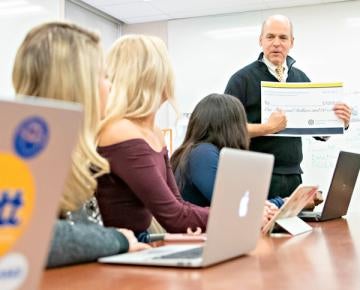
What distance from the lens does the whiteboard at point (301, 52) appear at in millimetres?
4363

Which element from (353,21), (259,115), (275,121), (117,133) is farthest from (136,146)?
(353,21)

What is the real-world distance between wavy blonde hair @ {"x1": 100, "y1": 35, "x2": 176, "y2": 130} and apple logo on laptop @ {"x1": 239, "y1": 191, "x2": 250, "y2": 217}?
459 mm

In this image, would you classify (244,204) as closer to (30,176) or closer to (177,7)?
(30,176)

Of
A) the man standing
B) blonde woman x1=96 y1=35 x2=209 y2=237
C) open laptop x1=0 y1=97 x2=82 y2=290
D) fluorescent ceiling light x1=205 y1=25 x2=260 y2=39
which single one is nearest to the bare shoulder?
blonde woman x1=96 y1=35 x2=209 y2=237

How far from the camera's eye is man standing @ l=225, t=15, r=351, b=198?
2.24 meters

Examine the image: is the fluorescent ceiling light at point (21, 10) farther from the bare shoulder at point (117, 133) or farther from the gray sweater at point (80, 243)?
the gray sweater at point (80, 243)

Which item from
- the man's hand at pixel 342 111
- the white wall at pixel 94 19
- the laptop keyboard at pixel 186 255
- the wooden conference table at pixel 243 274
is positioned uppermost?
the white wall at pixel 94 19

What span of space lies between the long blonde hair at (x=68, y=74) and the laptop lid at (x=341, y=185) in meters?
1.13

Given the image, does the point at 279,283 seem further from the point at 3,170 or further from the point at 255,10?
the point at 255,10

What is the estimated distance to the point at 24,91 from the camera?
92cm

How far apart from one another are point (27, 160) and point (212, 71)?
14.6 feet

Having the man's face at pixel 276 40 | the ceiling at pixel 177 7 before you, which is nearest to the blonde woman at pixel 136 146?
the man's face at pixel 276 40

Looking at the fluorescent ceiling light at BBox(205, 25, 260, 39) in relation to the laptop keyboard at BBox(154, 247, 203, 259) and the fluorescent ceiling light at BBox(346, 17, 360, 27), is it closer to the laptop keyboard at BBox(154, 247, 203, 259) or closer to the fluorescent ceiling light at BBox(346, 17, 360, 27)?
the fluorescent ceiling light at BBox(346, 17, 360, 27)

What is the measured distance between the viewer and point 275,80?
236cm
